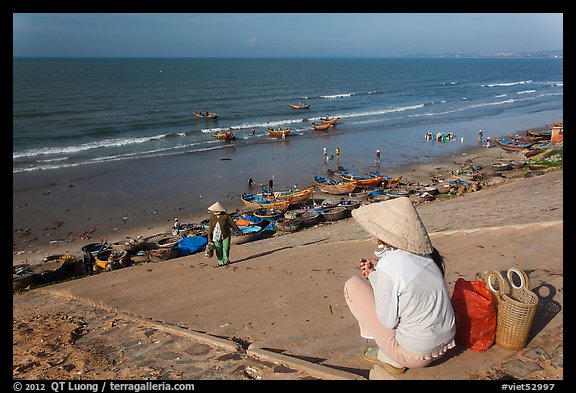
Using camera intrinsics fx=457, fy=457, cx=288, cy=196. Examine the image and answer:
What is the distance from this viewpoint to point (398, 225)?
368cm

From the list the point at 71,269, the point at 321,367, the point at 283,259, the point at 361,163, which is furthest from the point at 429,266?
the point at 361,163

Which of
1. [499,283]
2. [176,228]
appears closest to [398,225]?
[499,283]

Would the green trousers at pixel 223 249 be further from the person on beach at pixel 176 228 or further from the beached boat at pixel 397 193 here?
the beached boat at pixel 397 193

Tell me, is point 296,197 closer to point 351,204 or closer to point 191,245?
point 351,204

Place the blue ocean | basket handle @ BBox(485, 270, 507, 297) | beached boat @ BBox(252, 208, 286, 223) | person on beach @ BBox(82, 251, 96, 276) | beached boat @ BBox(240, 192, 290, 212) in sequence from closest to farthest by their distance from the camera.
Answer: basket handle @ BBox(485, 270, 507, 297)
person on beach @ BBox(82, 251, 96, 276)
beached boat @ BBox(252, 208, 286, 223)
beached boat @ BBox(240, 192, 290, 212)
the blue ocean

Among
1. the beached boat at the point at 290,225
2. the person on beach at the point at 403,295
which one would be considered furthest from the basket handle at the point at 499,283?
the beached boat at the point at 290,225

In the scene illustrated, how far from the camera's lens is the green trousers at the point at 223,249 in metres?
9.55

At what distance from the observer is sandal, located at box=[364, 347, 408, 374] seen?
3.86 m

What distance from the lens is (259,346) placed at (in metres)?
5.09

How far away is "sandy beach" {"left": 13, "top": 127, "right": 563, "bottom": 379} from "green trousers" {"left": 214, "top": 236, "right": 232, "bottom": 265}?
0.81 ft

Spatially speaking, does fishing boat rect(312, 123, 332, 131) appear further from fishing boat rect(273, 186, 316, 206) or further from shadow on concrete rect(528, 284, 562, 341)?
shadow on concrete rect(528, 284, 562, 341)

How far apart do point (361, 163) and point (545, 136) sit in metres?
14.4

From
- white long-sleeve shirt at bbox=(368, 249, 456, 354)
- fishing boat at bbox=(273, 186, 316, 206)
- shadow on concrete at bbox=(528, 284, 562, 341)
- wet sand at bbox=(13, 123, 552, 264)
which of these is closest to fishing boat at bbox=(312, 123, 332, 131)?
wet sand at bbox=(13, 123, 552, 264)
